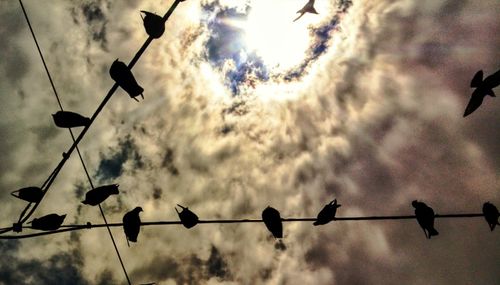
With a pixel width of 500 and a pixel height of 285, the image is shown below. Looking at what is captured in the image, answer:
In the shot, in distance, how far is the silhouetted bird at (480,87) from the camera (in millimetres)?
4138

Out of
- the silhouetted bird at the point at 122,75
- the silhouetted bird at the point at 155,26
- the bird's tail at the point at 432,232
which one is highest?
the silhouetted bird at the point at 122,75

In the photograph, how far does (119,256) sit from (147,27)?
4485 mm

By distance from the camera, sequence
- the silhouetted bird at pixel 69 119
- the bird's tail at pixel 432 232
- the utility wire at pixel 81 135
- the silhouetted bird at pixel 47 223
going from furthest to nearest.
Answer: the bird's tail at pixel 432 232, the silhouetted bird at pixel 47 223, the silhouetted bird at pixel 69 119, the utility wire at pixel 81 135

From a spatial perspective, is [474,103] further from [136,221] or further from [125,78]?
[136,221]

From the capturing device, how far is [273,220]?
5.30m

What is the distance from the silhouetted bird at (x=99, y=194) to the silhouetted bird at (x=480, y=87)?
4.64 metres

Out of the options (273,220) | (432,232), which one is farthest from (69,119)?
(432,232)

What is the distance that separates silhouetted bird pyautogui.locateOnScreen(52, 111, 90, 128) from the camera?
484cm

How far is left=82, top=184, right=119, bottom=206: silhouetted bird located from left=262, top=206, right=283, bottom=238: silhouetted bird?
7.06 feet

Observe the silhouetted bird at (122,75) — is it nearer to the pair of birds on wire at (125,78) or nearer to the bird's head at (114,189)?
the pair of birds on wire at (125,78)

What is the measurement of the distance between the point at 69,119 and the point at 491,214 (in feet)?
19.1

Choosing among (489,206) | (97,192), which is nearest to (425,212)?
(489,206)

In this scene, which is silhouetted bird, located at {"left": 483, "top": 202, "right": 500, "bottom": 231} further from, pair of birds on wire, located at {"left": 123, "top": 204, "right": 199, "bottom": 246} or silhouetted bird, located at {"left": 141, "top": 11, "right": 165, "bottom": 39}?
silhouetted bird, located at {"left": 141, "top": 11, "right": 165, "bottom": 39}

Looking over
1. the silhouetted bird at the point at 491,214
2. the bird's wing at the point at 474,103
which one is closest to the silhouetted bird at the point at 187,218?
the bird's wing at the point at 474,103
